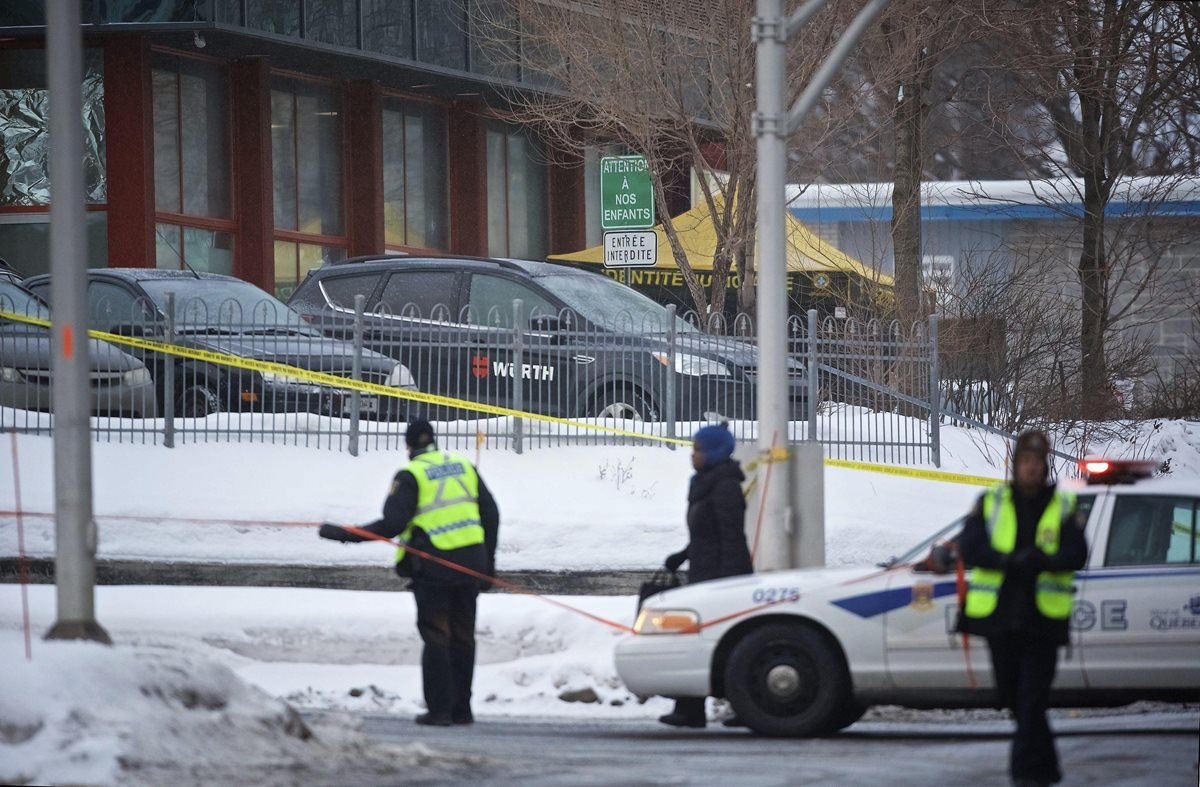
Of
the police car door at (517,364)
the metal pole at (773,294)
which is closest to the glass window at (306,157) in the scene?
the police car door at (517,364)

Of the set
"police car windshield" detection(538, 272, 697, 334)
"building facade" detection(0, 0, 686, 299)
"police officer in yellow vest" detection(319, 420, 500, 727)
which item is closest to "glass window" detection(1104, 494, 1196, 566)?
"police officer in yellow vest" detection(319, 420, 500, 727)

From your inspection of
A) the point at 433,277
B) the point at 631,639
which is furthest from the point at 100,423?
the point at 631,639

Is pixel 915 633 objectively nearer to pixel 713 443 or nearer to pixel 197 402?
pixel 713 443

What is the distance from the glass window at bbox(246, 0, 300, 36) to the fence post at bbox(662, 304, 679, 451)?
37.1 ft

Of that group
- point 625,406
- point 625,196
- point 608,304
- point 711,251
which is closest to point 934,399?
point 625,406

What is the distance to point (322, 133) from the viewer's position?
29.0m

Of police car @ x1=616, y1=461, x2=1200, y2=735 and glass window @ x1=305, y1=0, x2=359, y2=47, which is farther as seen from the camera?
glass window @ x1=305, y1=0, x2=359, y2=47

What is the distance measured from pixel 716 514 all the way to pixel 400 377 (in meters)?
5.96

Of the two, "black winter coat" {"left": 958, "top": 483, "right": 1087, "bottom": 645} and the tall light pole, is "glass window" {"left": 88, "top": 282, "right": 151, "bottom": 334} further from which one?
"black winter coat" {"left": 958, "top": 483, "right": 1087, "bottom": 645}

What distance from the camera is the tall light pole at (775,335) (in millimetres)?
10617

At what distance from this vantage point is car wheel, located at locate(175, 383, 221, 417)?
50.8ft

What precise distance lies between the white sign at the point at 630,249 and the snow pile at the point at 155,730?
29.2 feet

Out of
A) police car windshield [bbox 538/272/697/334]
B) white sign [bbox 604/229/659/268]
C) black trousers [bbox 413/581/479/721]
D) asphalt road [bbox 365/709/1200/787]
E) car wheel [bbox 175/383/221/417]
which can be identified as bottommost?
asphalt road [bbox 365/709/1200/787]

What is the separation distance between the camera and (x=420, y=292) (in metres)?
16.8
